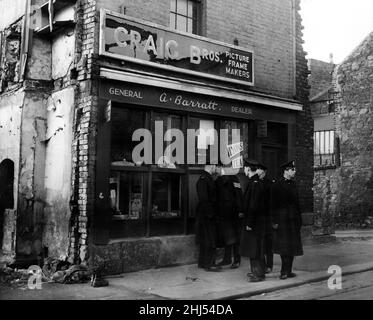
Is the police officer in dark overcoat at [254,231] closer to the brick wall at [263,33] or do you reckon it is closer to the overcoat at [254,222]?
the overcoat at [254,222]

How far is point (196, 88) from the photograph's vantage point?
30.9 feet

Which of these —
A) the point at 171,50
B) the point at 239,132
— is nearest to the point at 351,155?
the point at 239,132

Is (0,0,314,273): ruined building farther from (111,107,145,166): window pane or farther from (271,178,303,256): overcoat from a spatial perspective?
(271,178,303,256): overcoat

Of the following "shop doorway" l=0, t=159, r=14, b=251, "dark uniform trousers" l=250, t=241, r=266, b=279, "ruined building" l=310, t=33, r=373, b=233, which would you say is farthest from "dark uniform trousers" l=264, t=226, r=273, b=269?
"ruined building" l=310, t=33, r=373, b=233

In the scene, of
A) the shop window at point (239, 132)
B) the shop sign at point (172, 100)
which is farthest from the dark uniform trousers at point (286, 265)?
the shop sign at point (172, 100)

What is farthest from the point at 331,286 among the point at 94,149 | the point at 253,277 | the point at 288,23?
the point at 288,23

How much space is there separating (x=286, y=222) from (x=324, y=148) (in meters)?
14.9

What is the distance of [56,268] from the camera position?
324 inches

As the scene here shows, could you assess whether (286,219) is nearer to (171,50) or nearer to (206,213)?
(206,213)

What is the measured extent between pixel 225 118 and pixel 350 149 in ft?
32.4

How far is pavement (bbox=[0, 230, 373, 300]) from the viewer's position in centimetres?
677

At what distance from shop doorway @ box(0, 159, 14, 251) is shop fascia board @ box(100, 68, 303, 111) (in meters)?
3.18

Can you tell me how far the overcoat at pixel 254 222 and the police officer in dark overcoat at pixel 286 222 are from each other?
0.27m

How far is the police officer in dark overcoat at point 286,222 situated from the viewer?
7930mm
